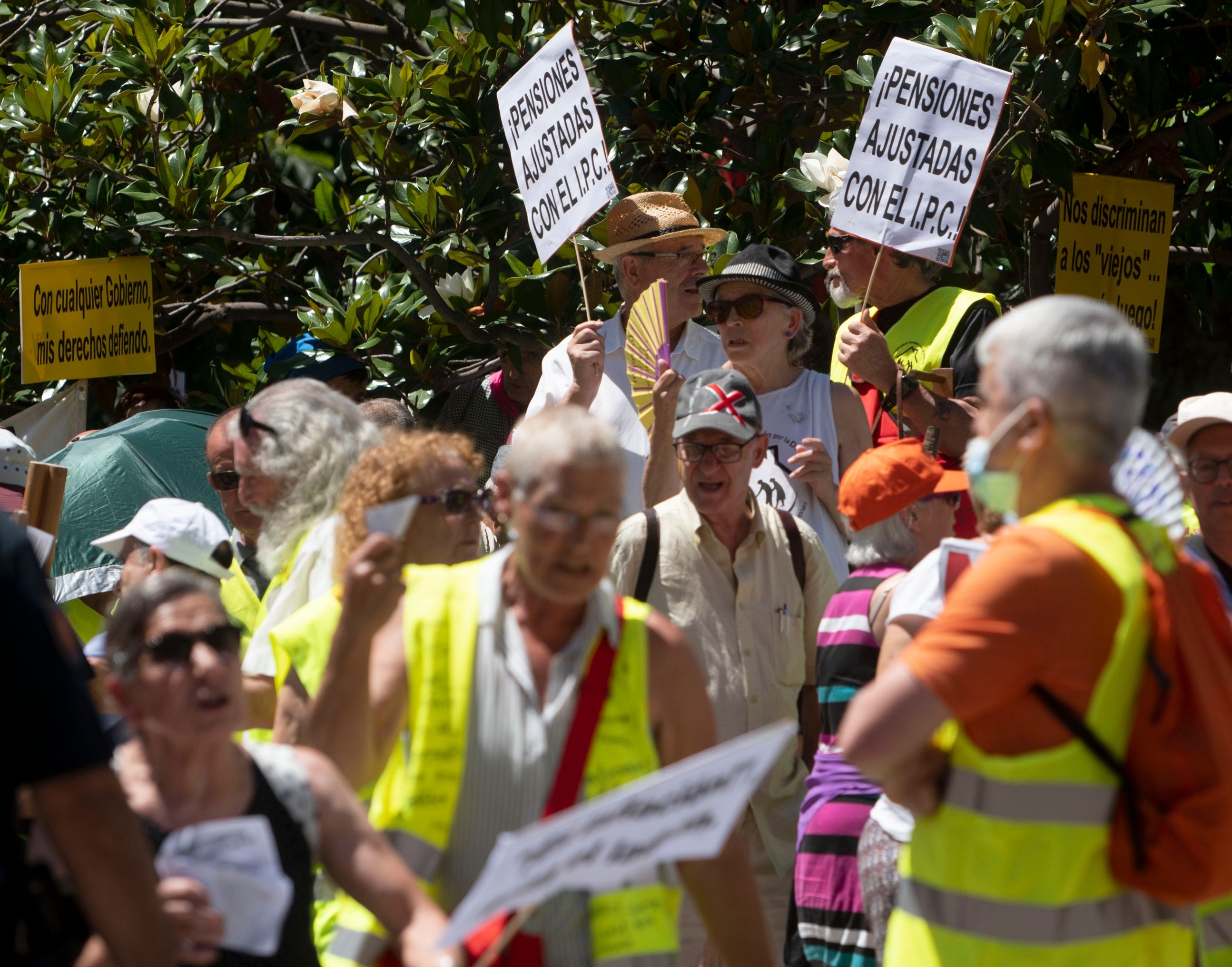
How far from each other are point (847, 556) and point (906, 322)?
1364 millimetres

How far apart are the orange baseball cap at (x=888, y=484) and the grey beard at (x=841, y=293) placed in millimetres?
1364

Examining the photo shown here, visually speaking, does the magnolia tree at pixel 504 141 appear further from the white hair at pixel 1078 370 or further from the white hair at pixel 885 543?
the white hair at pixel 1078 370

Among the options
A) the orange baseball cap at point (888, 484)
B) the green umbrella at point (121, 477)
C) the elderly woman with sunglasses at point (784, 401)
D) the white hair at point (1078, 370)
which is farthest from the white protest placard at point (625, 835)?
the green umbrella at point (121, 477)

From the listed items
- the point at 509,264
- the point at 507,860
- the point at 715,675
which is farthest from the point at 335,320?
the point at 507,860

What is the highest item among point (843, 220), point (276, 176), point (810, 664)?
point (276, 176)

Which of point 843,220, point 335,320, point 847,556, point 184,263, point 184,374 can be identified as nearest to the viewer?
point 847,556

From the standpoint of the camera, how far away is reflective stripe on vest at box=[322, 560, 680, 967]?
2.65 m

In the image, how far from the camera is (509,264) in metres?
6.68

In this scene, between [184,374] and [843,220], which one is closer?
[843,220]

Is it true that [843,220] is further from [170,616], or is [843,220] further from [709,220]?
[170,616]

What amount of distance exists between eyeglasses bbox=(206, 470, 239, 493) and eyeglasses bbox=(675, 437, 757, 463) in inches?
55.4

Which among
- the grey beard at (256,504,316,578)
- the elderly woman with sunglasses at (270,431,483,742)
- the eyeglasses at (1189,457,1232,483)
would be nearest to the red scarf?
the grey beard at (256,504,316,578)

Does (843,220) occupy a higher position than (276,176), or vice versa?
(276,176)

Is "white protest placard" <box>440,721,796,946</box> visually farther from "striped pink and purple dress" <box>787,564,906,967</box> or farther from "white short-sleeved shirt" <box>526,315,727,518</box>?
"white short-sleeved shirt" <box>526,315,727,518</box>
